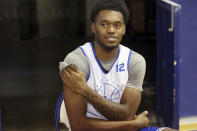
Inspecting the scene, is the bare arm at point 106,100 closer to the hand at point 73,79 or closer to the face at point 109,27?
the hand at point 73,79

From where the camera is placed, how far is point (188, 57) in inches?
257

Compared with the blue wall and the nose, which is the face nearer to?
the nose

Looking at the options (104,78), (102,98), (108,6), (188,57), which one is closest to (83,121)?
(102,98)

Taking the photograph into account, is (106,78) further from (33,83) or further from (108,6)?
(33,83)

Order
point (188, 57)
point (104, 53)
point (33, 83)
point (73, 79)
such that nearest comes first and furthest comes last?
point (73, 79) → point (104, 53) → point (188, 57) → point (33, 83)

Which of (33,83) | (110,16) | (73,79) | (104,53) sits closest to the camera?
(73,79)

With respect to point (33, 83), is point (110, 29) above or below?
above

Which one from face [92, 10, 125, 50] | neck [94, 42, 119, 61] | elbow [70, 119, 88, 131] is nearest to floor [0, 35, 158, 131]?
elbow [70, 119, 88, 131]

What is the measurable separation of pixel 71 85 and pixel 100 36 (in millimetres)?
468

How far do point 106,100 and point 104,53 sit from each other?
0.39 m

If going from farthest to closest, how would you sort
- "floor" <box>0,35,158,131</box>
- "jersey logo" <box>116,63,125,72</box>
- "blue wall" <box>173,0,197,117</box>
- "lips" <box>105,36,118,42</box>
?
Answer: "floor" <box>0,35,158,131</box>, "blue wall" <box>173,0,197,117</box>, "jersey logo" <box>116,63,125,72</box>, "lips" <box>105,36,118,42</box>

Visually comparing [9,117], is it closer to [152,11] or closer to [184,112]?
[184,112]

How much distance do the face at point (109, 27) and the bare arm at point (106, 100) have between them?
341 millimetres

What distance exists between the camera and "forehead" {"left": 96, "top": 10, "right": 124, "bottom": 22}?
10.0 ft
